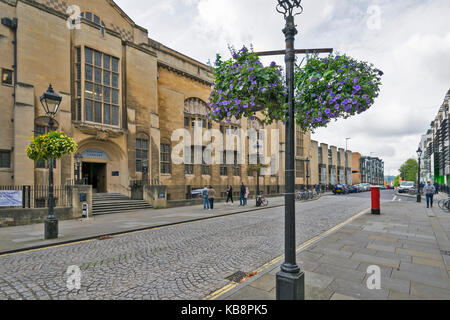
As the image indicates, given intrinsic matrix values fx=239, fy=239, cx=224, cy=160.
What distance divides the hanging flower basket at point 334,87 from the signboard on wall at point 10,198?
13.9m

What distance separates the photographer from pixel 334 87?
10.8 ft

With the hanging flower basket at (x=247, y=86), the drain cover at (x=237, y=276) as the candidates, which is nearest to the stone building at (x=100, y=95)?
the drain cover at (x=237, y=276)

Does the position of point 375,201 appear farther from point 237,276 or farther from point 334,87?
point 334,87

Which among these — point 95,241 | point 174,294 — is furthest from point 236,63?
point 95,241

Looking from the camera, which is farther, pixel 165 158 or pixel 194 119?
pixel 194 119

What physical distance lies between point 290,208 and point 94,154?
65.9 feet

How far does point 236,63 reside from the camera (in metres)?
3.60

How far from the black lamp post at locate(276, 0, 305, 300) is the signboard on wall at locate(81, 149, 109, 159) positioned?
19444 mm

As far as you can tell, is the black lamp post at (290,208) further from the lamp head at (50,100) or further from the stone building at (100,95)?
the stone building at (100,95)

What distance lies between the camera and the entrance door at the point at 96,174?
68.0ft

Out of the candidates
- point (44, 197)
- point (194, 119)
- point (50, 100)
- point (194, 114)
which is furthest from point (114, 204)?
point (194, 114)

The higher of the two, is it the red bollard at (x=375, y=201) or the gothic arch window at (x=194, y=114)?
the gothic arch window at (x=194, y=114)
